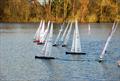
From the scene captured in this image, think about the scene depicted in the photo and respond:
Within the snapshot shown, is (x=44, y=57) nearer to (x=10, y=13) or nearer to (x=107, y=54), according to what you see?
(x=107, y=54)

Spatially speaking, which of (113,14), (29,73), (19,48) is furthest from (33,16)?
(29,73)

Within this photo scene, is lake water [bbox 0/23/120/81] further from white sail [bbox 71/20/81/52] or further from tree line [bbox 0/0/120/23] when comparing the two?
tree line [bbox 0/0/120/23]

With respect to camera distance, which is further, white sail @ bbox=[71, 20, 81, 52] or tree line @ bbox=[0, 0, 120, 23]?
tree line @ bbox=[0, 0, 120, 23]

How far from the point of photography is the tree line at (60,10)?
152 meters

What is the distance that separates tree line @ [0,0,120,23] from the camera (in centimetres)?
15212

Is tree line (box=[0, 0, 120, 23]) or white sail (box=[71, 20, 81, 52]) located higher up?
white sail (box=[71, 20, 81, 52])

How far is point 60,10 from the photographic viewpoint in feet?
528

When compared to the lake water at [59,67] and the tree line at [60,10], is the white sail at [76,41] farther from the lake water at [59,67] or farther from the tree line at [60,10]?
the tree line at [60,10]

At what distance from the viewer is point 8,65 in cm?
4784

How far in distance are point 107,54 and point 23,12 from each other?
113 m

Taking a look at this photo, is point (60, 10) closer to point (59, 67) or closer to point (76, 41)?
point (76, 41)

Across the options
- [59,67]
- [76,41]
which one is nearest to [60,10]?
[76,41]

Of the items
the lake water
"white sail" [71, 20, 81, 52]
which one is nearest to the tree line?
"white sail" [71, 20, 81, 52]

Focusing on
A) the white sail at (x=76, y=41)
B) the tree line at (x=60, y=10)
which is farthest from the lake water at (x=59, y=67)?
the tree line at (x=60, y=10)
